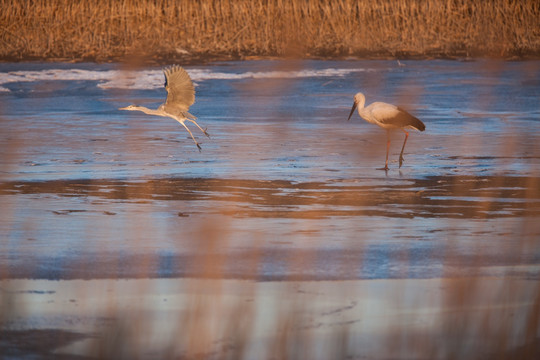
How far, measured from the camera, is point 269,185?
36.2 feet

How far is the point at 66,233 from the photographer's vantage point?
339 inches

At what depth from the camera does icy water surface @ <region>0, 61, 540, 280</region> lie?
7.67 m

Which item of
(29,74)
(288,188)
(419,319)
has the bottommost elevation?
(29,74)

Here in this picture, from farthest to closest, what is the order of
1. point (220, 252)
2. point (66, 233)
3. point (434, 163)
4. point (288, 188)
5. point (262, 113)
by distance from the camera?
point (262, 113) < point (434, 163) < point (288, 188) < point (66, 233) < point (220, 252)

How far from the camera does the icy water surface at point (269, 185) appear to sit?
7.67 metres

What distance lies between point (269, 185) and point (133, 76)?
1323 centimetres

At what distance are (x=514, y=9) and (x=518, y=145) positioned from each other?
1837 cm

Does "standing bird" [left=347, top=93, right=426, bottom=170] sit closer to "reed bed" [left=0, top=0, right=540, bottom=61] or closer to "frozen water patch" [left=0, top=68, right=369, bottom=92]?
"frozen water patch" [left=0, top=68, right=369, bottom=92]

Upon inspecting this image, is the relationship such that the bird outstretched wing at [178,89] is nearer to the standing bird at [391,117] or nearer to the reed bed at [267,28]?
the standing bird at [391,117]

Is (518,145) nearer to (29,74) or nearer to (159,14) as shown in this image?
(29,74)

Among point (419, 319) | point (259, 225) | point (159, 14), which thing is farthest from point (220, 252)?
point (159, 14)

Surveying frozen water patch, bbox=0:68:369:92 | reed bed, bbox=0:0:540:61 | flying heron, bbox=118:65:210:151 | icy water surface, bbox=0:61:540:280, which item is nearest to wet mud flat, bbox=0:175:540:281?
icy water surface, bbox=0:61:540:280

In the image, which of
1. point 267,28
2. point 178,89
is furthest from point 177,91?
point 267,28

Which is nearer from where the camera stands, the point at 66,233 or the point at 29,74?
the point at 66,233
